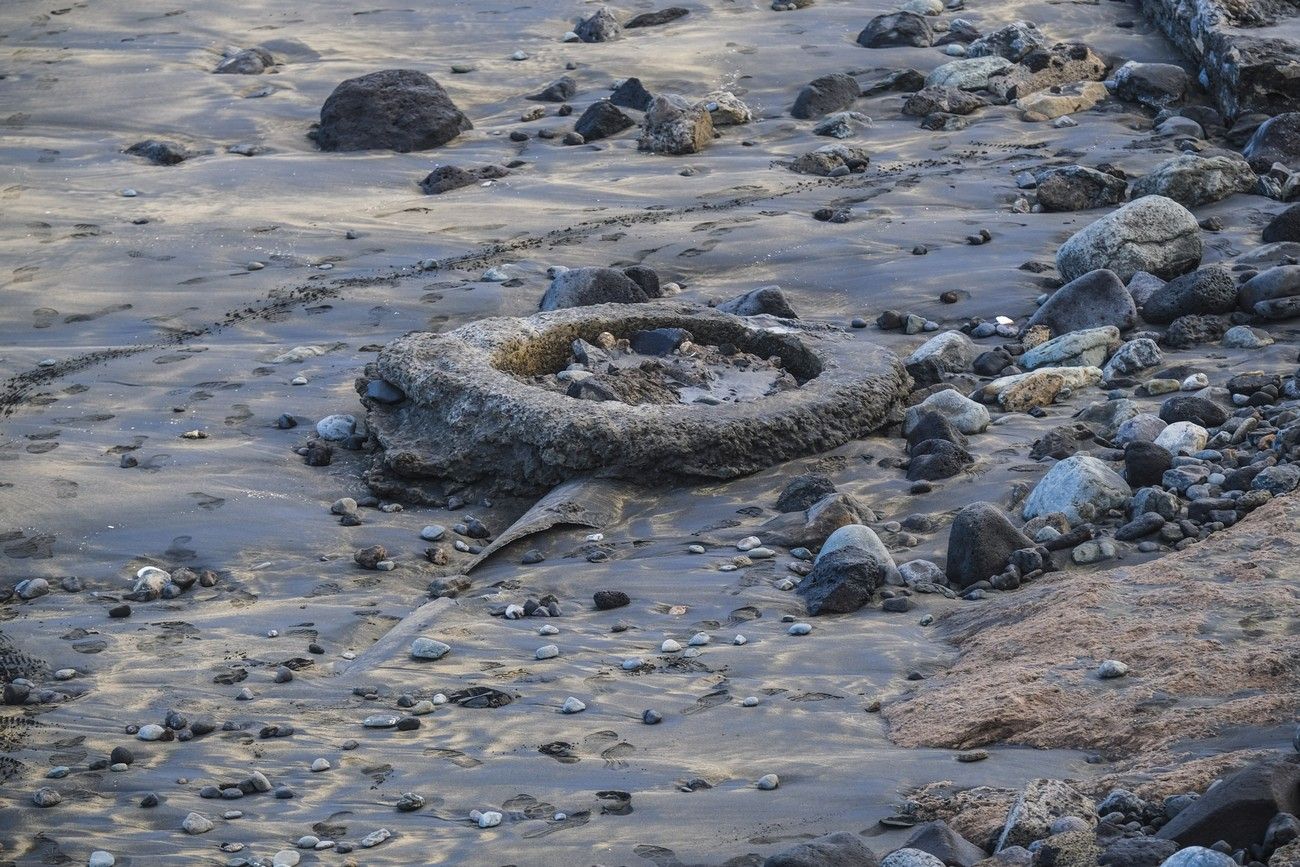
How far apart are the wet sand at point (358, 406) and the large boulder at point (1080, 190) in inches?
6.1

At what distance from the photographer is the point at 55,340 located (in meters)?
6.37

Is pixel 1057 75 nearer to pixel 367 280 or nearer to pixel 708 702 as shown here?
pixel 367 280

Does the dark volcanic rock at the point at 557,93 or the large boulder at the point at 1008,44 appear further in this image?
the large boulder at the point at 1008,44

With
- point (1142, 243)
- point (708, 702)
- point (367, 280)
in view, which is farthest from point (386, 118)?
point (708, 702)

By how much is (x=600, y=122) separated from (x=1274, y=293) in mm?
4608

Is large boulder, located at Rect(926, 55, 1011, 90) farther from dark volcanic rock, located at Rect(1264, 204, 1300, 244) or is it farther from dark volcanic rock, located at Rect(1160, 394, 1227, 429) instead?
dark volcanic rock, located at Rect(1160, 394, 1227, 429)

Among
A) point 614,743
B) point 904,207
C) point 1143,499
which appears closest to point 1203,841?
point 614,743

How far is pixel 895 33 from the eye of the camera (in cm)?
1046

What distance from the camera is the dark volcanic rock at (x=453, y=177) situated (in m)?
8.41

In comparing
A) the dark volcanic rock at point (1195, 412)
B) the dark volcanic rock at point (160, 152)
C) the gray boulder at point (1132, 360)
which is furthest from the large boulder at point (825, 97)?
the dark volcanic rock at point (1195, 412)

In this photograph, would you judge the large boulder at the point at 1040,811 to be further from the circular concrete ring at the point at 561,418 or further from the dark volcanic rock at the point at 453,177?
the dark volcanic rock at the point at 453,177

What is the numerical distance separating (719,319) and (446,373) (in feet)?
4.08

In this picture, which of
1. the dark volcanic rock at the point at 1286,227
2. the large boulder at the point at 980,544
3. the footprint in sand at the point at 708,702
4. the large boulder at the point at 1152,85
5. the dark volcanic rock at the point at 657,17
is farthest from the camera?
the dark volcanic rock at the point at 657,17

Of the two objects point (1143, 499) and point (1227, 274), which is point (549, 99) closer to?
point (1227, 274)
